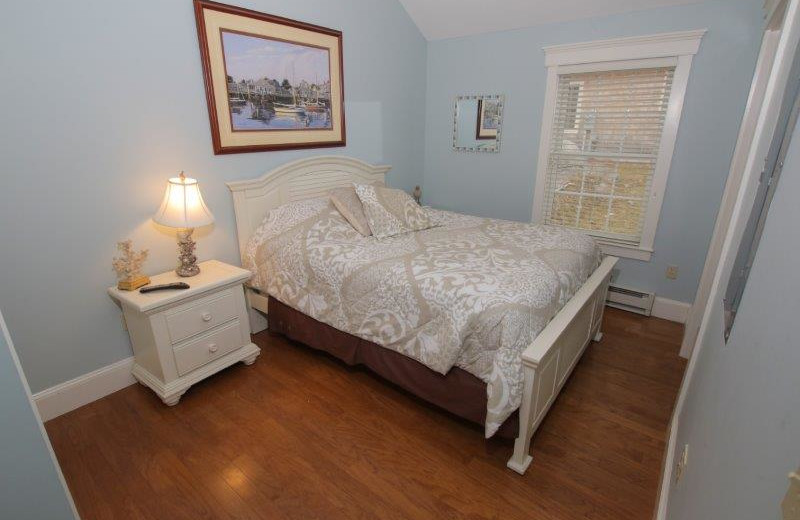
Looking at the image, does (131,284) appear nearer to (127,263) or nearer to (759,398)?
(127,263)

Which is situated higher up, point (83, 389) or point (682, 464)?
point (682, 464)

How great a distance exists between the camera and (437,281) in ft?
6.38

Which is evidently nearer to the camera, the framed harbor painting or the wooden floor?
the wooden floor

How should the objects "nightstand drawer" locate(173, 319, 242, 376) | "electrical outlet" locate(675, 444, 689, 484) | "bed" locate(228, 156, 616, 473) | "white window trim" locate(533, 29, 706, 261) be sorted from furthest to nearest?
"white window trim" locate(533, 29, 706, 261) → "nightstand drawer" locate(173, 319, 242, 376) → "bed" locate(228, 156, 616, 473) → "electrical outlet" locate(675, 444, 689, 484)

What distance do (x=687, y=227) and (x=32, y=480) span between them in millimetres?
3776

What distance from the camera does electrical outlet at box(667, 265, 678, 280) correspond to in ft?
10.2

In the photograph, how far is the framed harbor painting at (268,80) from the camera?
244 cm

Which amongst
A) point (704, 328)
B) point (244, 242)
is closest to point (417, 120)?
point (244, 242)

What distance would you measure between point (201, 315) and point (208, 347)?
205mm

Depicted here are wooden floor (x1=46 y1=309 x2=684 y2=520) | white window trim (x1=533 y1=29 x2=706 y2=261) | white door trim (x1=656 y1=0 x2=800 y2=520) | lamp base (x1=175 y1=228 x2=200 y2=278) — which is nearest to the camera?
white door trim (x1=656 y1=0 x2=800 y2=520)

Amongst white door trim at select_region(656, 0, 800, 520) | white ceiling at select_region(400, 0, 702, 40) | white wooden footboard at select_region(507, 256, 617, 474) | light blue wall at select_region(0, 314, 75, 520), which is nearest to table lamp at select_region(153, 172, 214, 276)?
light blue wall at select_region(0, 314, 75, 520)

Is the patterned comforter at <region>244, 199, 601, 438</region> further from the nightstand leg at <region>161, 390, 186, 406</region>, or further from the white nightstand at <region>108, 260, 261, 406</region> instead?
the nightstand leg at <region>161, 390, 186, 406</region>

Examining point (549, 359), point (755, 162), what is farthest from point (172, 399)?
point (755, 162)

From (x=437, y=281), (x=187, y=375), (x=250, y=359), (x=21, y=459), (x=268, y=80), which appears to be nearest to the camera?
(x=21, y=459)
